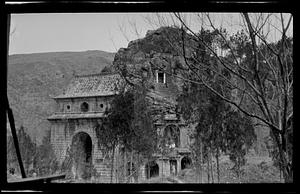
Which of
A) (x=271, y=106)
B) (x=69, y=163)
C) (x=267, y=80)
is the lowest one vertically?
(x=69, y=163)

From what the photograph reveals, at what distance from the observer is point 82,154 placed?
13789 millimetres

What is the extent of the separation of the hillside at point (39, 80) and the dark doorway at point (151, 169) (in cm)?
412

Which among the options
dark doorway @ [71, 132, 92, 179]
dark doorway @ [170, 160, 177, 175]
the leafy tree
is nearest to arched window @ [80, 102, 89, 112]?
dark doorway @ [71, 132, 92, 179]

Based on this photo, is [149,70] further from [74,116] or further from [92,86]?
[74,116]

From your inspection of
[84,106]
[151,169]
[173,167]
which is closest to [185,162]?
[173,167]

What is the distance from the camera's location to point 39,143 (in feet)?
A: 44.1

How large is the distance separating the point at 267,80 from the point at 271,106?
3.10ft

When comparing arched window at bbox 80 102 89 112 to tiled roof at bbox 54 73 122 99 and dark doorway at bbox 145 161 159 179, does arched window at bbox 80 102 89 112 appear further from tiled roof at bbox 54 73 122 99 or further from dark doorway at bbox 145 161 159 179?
dark doorway at bbox 145 161 159 179

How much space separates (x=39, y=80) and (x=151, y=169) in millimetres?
7955

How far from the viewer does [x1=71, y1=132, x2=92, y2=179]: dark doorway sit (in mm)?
12000

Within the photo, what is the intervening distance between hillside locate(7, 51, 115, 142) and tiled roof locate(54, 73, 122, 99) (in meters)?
0.58
